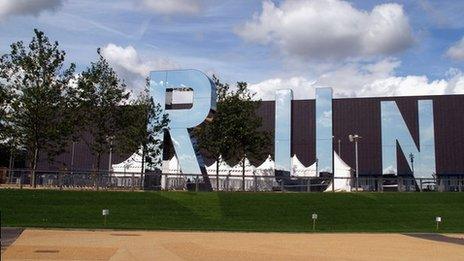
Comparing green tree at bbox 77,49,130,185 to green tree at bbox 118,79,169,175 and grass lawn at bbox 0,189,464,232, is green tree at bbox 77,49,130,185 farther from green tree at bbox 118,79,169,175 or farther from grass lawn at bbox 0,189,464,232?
grass lawn at bbox 0,189,464,232

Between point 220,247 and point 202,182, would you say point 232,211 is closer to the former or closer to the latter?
point 202,182

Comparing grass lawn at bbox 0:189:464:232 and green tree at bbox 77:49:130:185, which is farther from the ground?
green tree at bbox 77:49:130:185

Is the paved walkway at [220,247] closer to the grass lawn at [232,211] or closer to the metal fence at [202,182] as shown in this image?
the grass lawn at [232,211]

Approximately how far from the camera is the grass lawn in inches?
997

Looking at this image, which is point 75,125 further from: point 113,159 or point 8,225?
point 113,159

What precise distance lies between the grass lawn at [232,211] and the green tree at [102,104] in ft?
31.2

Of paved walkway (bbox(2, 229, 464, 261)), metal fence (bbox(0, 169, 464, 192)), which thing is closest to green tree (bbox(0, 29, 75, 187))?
metal fence (bbox(0, 169, 464, 192))

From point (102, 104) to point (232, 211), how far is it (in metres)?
16.2

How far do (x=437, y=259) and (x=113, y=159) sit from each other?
220 feet

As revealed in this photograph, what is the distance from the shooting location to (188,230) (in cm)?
2303

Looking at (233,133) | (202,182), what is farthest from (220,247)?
(233,133)

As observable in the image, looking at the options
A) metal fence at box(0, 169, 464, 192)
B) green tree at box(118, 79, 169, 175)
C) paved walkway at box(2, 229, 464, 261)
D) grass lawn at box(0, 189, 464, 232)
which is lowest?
paved walkway at box(2, 229, 464, 261)

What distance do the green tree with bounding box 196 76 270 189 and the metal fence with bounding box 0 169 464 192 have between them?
6.41m

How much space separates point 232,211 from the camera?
95.7 feet
